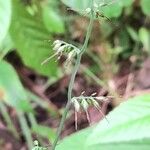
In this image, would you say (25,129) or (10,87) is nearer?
(10,87)

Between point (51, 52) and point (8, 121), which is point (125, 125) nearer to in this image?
point (51, 52)

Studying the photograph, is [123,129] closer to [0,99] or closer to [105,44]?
[0,99]

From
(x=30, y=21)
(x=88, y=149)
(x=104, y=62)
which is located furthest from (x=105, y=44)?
(x=88, y=149)

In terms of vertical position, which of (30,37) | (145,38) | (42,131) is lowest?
(42,131)

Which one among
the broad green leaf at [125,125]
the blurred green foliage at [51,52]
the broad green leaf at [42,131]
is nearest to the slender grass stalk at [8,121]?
the blurred green foliage at [51,52]

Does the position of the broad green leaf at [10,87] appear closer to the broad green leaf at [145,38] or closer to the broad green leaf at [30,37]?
the broad green leaf at [30,37]

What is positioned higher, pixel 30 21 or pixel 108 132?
pixel 30 21

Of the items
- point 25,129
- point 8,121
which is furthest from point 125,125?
point 8,121
